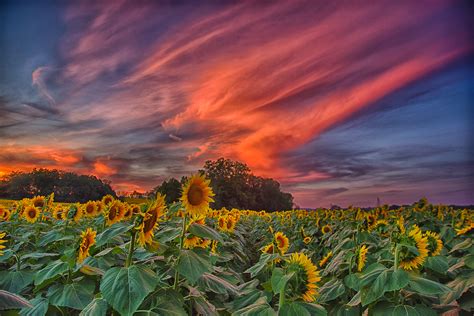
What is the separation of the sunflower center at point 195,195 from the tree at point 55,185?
1944 cm

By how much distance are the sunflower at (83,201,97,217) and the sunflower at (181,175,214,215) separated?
3.76 meters

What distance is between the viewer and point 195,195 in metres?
2.96

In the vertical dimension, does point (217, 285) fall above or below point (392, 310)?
above

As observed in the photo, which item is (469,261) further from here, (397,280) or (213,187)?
(213,187)

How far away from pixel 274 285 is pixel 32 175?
75.7 feet

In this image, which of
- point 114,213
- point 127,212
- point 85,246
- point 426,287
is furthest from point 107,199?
point 426,287

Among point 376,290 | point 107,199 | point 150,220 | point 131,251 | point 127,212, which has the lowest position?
point 376,290

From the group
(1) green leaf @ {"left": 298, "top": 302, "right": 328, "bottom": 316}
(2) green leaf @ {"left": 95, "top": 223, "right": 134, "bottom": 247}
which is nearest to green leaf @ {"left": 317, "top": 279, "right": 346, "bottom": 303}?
(1) green leaf @ {"left": 298, "top": 302, "right": 328, "bottom": 316}

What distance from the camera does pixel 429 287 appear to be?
237cm

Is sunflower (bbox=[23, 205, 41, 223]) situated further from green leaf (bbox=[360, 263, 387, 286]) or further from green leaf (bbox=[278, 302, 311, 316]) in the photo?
green leaf (bbox=[360, 263, 387, 286])

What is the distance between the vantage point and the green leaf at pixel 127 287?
6.59 feet

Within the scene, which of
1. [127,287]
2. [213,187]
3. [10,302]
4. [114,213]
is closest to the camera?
[10,302]

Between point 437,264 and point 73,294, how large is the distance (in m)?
2.51

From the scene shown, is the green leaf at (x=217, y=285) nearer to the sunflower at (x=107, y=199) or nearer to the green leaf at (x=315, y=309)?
the green leaf at (x=315, y=309)
